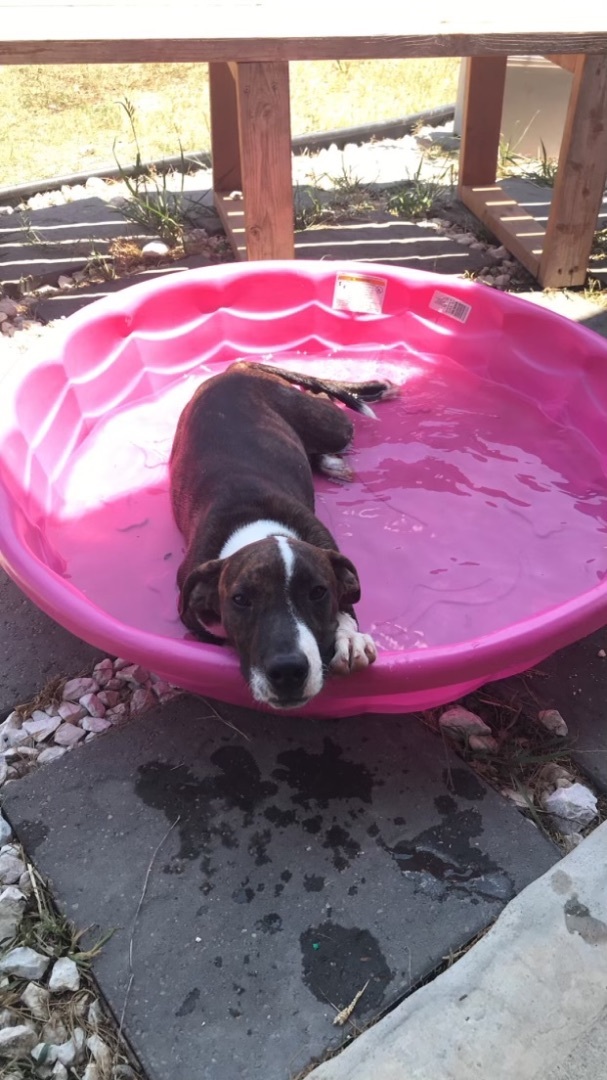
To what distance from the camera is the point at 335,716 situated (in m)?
2.84

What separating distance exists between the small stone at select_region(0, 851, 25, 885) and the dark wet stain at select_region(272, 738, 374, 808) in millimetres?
795

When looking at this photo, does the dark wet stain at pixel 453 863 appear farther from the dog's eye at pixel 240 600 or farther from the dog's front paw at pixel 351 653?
the dog's eye at pixel 240 600

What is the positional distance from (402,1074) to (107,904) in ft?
3.09

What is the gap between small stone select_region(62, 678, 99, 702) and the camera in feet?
10.2

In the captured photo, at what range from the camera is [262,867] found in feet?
8.23

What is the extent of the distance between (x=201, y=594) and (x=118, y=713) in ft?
1.67

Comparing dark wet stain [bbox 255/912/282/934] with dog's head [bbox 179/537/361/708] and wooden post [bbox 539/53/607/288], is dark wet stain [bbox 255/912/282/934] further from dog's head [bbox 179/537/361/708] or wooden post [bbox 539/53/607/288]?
wooden post [bbox 539/53/607/288]

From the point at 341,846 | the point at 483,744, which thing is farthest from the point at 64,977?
the point at 483,744

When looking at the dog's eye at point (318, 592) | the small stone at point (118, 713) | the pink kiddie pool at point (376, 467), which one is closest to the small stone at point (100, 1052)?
the pink kiddie pool at point (376, 467)

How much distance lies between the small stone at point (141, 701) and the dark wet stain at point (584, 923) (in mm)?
1507

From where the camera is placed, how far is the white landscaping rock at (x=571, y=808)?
8.63ft

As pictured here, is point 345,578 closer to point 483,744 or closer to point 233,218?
point 483,744

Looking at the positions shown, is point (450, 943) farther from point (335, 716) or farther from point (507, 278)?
point (507, 278)

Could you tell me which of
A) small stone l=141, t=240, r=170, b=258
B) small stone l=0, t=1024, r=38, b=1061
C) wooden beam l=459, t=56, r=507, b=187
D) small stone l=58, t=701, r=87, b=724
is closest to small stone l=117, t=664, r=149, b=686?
small stone l=58, t=701, r=87, b=724
